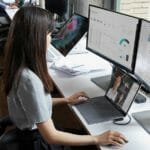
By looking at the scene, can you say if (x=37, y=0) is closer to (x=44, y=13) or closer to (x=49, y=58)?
(x=49, y=58)

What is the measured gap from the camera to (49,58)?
229 cm

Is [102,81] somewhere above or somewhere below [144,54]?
below

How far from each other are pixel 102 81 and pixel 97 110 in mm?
403

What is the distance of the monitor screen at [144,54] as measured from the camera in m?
1.44

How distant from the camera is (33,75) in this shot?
1.30 m

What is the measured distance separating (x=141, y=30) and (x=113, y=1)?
1.68m

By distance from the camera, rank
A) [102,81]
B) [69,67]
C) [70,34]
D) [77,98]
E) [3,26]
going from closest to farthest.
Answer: [77,98] < [102,81] < [69,67] < [70,34] < [3,26]

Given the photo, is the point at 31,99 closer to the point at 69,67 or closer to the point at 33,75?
the point at 33,75

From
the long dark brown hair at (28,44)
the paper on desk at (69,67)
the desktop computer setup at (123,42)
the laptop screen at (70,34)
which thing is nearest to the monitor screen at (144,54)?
the desktop computer setup at (123,42)

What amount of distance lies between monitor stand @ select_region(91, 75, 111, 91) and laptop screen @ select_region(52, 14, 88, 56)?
415 millimetres

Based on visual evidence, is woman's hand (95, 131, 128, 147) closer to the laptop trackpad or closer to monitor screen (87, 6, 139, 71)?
the laptop trackpad

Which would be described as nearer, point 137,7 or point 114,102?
point 114,102

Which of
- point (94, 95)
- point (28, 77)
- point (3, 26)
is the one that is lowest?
point (3, 26)

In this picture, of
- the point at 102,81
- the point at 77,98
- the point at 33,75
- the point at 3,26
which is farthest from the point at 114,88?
the point at 3,26
